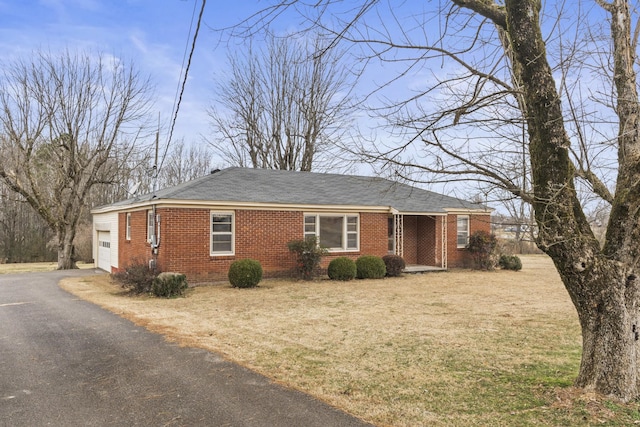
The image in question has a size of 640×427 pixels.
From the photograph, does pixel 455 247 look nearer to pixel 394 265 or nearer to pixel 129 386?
pixel 394 265

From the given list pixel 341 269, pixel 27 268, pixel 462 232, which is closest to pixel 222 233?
pixel 341 269

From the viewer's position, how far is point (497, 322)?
29.1 feet

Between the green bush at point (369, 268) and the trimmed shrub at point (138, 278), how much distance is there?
728cm

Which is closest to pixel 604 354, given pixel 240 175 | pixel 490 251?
pixel 240 175

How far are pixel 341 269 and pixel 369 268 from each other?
50.3 inches

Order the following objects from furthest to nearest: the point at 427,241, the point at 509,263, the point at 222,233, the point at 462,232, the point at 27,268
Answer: the point at 27,268, the point at 462,232, the point at 427,241, the point at 509,263, the point at 222,233

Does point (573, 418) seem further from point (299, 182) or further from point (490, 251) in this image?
point (490, 251)

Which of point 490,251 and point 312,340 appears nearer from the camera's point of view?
point 312,340

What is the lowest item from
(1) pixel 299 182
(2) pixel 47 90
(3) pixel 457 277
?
(3) pixel 457 277

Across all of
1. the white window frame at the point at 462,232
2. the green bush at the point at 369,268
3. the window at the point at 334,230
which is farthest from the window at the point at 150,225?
the white window frame at the point at 462,232

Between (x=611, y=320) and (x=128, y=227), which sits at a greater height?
(x=128, y=227)

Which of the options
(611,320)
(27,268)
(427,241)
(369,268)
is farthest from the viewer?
(27,268)

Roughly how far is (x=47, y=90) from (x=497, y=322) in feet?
75.7

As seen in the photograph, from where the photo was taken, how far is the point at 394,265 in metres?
17.3
